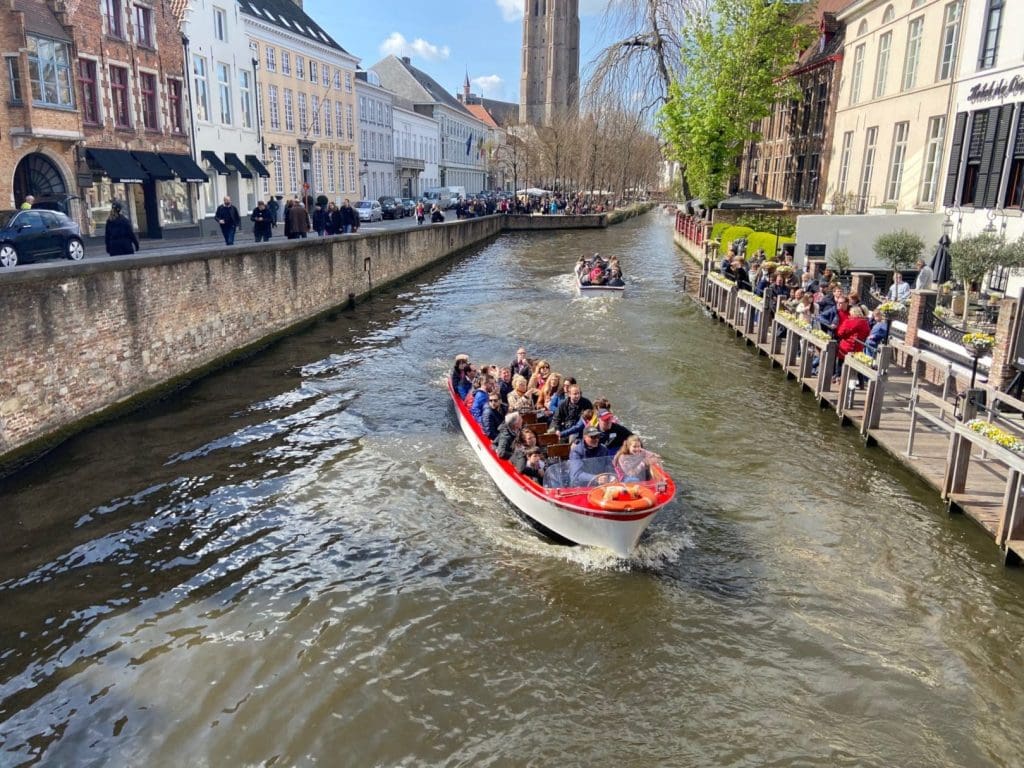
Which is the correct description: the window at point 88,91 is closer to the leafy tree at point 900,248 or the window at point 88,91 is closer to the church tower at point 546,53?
the leafy tree at point 900,248

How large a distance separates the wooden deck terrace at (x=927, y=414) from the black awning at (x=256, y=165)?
26267mm

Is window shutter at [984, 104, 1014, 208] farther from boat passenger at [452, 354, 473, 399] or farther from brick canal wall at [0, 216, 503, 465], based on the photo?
brick canal wall at [0, 216, 503, 465]

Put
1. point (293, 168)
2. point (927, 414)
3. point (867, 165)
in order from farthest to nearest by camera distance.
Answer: point (293, 168) < point (867, 165) < point (927, 414)

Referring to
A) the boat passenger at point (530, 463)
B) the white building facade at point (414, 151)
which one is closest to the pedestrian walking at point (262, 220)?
the boat passenger at point (530, 463)

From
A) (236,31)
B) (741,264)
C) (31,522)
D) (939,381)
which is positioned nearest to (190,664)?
(31,522)

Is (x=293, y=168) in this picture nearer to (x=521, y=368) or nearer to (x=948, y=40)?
(x=948, y=40)

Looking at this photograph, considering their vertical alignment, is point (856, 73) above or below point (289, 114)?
above

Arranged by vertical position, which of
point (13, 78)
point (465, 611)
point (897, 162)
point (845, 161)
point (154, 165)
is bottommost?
point (465, 611)

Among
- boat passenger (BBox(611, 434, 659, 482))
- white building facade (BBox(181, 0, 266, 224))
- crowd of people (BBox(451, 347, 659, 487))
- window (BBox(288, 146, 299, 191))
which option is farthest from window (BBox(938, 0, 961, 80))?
window (BBox(288, 146, 299, 191))

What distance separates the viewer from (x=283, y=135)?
42.3 metres

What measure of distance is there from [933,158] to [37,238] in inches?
959

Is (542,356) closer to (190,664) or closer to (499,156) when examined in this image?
(190,664)

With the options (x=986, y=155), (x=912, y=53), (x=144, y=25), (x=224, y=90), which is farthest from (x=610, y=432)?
(x=224, y=90)

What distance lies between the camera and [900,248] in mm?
20031
